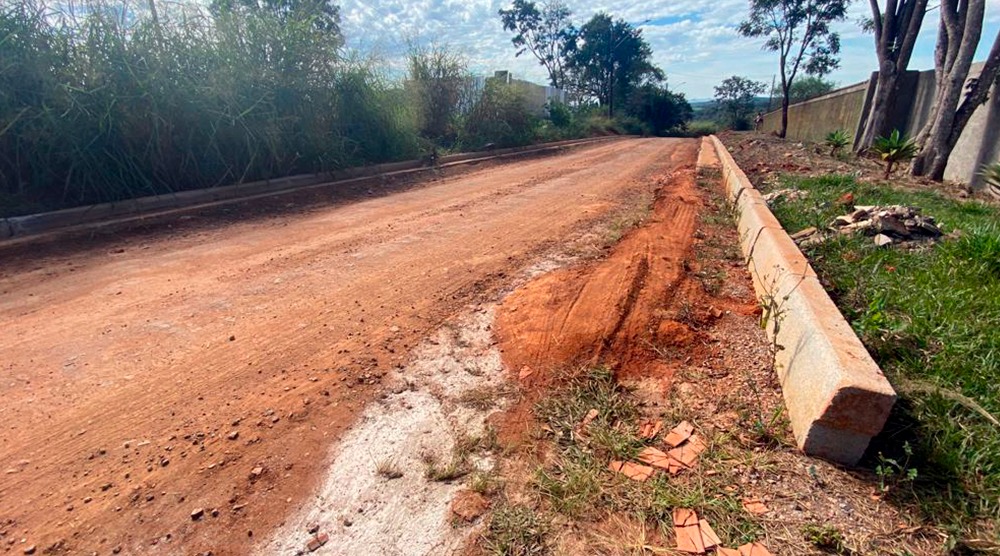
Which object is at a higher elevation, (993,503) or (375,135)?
(375,135)

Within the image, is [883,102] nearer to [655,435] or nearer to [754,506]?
[655,435]

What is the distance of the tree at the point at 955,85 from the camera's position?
733 centimetres

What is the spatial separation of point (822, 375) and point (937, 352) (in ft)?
3.31

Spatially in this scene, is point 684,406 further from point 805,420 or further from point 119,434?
point 119,434

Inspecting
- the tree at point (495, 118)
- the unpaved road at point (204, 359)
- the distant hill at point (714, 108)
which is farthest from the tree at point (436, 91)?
the distant hill at point (714, 108)

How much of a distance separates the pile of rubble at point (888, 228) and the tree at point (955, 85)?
5046 millimetres

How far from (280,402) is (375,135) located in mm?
8510

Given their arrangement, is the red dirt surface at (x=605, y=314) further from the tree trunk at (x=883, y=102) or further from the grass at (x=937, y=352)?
the tree trunk at (x=883, y=102)

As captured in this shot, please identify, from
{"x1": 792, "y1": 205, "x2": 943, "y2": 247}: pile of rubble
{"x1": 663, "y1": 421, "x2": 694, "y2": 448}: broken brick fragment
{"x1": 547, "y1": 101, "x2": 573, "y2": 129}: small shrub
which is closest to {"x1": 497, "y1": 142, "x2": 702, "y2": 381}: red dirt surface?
{"x1": 663, "y1": 421, "x2": 694, "y2": 448}: broken brick fragment

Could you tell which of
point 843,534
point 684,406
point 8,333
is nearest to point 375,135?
point 8,333

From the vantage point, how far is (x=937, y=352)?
2383mm

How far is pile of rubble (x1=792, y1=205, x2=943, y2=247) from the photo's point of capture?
4.08 metres

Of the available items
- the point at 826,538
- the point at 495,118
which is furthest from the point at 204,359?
the point at 495,118

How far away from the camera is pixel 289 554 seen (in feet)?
5.32
